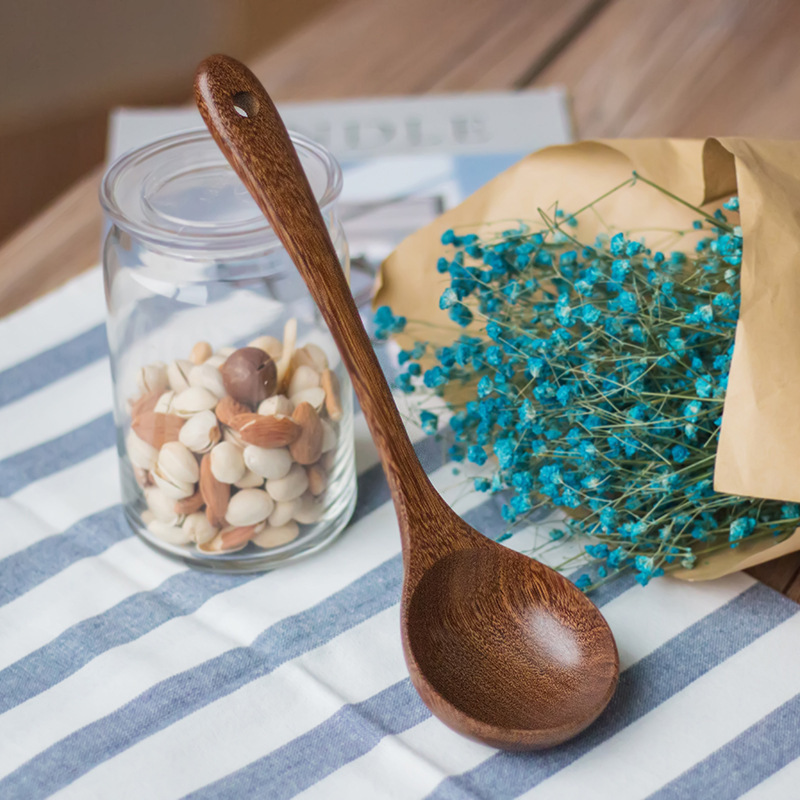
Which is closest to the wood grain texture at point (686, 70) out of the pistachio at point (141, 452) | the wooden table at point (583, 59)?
the wooden table at point (583, 59)

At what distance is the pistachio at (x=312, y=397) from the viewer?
500 millimetres

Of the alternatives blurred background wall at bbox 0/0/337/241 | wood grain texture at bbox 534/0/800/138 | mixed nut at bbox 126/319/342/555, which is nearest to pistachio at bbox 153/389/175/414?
mixed nut at bbox 126/319/342/555

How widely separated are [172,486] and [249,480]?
0.13 feet

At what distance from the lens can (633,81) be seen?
0.93 m

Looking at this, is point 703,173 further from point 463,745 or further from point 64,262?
point 64,262

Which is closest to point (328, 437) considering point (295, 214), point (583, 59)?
point (295, 214)

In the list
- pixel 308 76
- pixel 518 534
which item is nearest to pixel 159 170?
pixel 518 534

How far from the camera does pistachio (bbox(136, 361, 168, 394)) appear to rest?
1.66 ft

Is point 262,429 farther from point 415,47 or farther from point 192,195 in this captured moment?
point 415,47

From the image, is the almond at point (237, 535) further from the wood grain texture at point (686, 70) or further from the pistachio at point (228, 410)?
the wood grain texture at point (686, 70)

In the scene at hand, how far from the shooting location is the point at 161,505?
20.0 inches

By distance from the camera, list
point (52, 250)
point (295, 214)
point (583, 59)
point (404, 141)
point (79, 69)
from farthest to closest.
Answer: point (79, 69) → point (583, 59) → point (404, 141) → point (52, 250) → point (295, 214)

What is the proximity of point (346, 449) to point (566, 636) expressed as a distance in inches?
6.4

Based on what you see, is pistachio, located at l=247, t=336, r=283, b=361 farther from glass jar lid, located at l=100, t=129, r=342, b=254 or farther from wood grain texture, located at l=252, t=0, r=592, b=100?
wood grain texture, located at l=252, t=0, r=592, b=100
